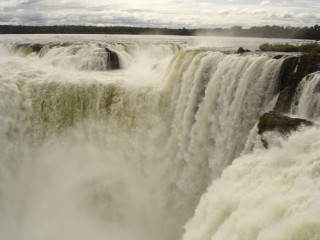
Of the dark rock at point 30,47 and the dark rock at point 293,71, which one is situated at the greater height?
the dark rock at point 30,47

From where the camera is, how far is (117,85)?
11805mm

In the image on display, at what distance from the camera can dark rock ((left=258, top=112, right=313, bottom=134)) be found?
5.83m

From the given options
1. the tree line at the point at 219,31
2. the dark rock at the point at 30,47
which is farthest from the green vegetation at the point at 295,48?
the dark rock at the point at 30,47

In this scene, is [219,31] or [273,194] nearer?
[273,194]

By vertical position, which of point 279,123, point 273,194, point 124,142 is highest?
→ point 279,123

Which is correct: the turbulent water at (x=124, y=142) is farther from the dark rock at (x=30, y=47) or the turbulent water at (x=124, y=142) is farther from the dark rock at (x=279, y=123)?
the dark rock at (x=30, y=47)

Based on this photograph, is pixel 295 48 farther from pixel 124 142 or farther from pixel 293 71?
pixel 124 142

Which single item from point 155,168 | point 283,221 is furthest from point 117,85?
point 283,221

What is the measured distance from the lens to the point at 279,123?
6125 millimetres

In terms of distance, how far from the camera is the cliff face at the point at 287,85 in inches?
249

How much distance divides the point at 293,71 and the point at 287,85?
0.46m

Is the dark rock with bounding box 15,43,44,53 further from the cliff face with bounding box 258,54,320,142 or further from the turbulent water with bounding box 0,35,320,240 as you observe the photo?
the cliff face with bounding box 258,54,320,142

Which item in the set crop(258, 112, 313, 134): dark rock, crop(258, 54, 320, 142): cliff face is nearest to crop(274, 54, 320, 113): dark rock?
crop(258, 54, 320, 142): cliff face

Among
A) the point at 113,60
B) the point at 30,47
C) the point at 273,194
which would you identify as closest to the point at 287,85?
the point at 273,194
